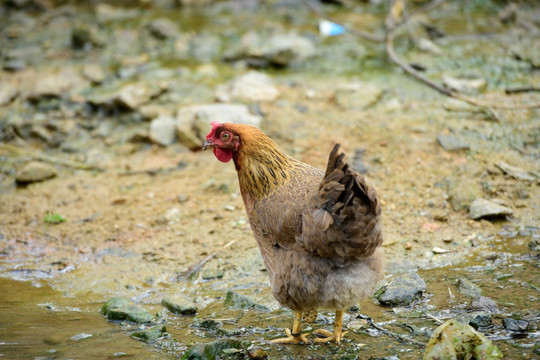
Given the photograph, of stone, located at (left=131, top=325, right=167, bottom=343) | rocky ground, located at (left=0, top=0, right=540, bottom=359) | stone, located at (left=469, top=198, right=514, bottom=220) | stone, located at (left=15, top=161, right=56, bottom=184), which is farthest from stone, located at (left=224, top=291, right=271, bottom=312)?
stone, located at (left=15, top=161, right=56, bottom=184)

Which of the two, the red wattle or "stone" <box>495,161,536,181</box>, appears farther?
"stone" <box>495,161,536,181</box>

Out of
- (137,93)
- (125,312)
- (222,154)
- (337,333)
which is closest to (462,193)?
(337,333)

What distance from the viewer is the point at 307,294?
3.95 m

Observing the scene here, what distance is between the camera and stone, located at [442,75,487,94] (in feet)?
24.4

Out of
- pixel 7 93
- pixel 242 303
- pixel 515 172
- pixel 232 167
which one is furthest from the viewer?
pixel 7 93

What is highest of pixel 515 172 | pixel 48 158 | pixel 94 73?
pixel 94 73

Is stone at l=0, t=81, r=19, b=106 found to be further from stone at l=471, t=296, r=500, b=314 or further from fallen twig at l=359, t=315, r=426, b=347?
stone at l=471, t=296, r=500, b=314

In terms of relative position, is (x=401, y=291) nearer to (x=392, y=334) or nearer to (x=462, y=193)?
(x=392, y=334)

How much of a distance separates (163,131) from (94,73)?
78.7 inches

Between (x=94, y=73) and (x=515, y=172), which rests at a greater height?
(x=94, y=73)

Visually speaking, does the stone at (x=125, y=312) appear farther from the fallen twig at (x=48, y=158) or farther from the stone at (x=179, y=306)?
the fallen twig at (x=48, y=158)

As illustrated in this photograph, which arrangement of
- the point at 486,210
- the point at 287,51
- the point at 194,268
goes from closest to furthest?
1. the point at 194,268
2. the point at 486,210
3. the point at 287,51

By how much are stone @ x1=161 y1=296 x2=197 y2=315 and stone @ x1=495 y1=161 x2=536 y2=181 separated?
3.87 metres

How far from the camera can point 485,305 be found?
415 cm
